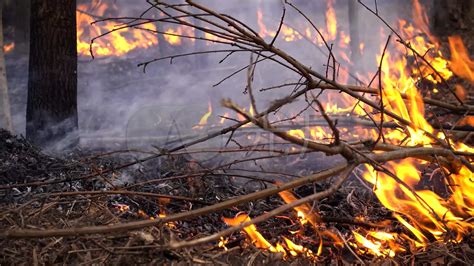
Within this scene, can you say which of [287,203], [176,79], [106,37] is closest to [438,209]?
[287,203]

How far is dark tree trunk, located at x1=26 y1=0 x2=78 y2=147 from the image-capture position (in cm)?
662

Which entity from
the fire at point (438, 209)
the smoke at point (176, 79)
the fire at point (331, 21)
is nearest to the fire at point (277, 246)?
the fire at point (438, 209)

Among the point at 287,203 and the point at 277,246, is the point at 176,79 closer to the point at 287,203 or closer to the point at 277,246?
the point at 287,203

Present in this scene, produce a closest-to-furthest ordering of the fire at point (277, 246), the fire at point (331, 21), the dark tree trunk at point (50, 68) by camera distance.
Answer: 1. the fire at point (277, 246)
2. the dark tree trunk at point (50, 68)
3. the fire at point (331, 21)

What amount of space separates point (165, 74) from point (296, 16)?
159 inches

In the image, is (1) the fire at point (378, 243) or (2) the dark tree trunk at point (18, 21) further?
(2) the dark tree trunk at point (18, 21)

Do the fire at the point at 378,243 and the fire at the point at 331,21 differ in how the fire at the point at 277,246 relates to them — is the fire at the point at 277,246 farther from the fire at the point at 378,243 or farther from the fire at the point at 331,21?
the fire at the point at 331,21

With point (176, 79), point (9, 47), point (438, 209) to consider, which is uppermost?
point (9, 47)

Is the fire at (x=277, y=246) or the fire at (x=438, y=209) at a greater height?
the fire at (x=438, y=209)

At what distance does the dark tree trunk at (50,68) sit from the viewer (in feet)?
21.7

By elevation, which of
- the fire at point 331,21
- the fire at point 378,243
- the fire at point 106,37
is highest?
the fire at point 331,21

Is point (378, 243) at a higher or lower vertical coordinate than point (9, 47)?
lower

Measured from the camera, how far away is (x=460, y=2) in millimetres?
5051

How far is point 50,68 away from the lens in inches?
263
